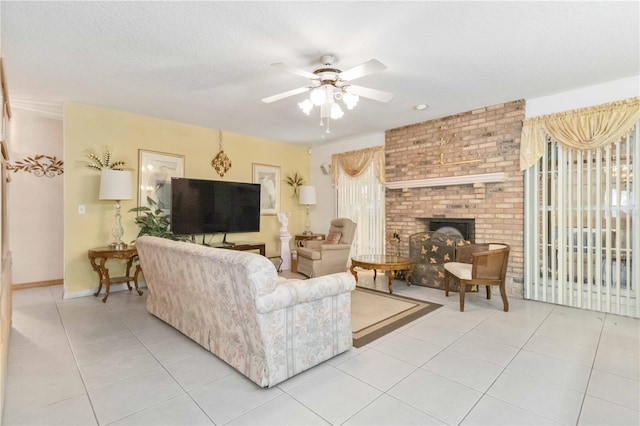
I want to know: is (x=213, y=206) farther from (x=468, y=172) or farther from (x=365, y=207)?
(x=468, y=172)

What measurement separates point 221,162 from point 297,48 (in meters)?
3.19

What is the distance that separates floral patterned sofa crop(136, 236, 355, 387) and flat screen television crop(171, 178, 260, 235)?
204cm

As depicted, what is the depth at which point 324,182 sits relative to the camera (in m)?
6.58

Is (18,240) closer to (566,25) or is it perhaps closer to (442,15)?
(442,15)

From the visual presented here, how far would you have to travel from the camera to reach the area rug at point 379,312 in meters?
2.87

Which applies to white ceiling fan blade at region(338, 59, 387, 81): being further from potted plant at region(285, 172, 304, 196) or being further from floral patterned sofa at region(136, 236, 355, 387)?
potted plant at region(285, 172, 304, 196)

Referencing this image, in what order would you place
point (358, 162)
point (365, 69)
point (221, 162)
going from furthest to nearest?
1. point (358, 162)
2. point (221, 162)
3. point (365, 69)

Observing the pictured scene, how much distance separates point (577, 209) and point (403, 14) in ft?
9.92

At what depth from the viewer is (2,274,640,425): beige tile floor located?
172cm

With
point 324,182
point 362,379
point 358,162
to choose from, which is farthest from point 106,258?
point 358,162

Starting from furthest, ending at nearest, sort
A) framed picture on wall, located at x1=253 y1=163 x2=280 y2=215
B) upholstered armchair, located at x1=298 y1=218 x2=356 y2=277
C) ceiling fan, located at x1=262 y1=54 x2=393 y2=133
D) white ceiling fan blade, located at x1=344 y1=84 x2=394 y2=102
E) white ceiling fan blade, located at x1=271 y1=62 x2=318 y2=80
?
framed picture on wall, located at x1=253 y1=163 x2=280 y2=215 < upholstered armchair, located at x1=298 y1=218 x2=356 y2=277 < white ceiling fan blade, located at x1=344 y1=84 x2=394 y2=102 < ceiling fan, located at x1=262 y1=54 x2=393 y2=133 < white ceiling fan blade, located at x1=271 y1=62 x2=318 y2=80

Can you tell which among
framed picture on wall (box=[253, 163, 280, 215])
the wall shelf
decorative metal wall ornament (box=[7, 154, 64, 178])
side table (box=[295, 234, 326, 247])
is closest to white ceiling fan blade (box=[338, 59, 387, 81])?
the wall shelf

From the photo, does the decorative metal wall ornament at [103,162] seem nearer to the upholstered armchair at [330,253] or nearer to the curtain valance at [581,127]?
the upholstered armchair at [330,253]

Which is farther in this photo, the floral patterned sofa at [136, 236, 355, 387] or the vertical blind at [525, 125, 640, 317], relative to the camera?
the vertical blind at [525, 125, 640, 317]
